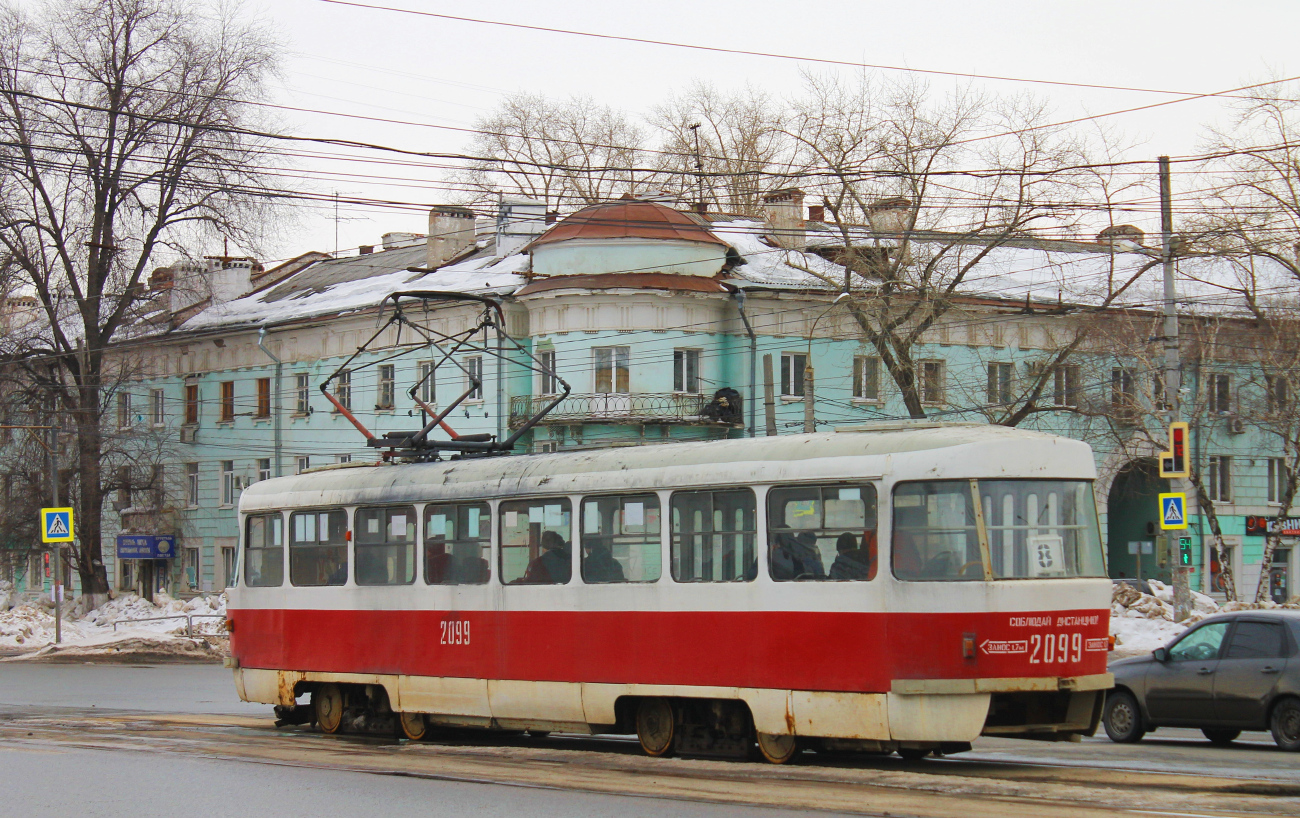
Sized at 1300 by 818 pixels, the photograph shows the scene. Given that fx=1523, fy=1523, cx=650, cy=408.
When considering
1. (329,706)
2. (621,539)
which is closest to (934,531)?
(621,539)

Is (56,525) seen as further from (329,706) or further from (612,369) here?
(329,706)

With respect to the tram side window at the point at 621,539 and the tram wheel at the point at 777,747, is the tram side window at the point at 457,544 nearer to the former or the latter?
the tram side window at the point at 621,539

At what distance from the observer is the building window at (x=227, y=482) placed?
1890 inches

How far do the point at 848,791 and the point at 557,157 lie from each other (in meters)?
48.7

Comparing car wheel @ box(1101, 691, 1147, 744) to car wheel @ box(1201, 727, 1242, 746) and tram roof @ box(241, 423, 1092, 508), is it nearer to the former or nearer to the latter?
car wheel @ box(1201, 727, 1242, 746)

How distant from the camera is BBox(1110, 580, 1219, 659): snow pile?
23922 mm

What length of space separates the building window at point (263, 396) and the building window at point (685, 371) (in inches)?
593

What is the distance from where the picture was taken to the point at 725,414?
1492 inches

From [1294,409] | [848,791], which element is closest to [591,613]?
[848,791]

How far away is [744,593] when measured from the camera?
11.5m

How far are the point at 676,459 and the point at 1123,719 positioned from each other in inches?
207

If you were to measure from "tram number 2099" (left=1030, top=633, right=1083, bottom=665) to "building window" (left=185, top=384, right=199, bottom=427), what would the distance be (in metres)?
42.4

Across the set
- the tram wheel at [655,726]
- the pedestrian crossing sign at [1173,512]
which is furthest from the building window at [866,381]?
the tram wheel at [655,726]

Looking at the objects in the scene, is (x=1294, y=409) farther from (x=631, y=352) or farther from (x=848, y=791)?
(x=848, y=791)
